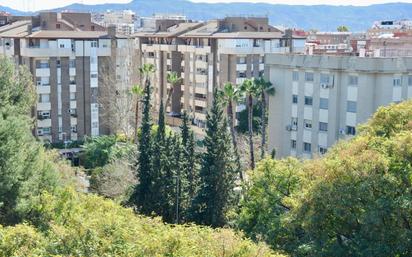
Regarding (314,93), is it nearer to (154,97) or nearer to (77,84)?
(77,84)

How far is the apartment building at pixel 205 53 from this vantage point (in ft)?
203

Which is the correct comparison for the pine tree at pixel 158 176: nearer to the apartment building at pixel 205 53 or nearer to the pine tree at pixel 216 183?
the pine tree at pixel 216 183

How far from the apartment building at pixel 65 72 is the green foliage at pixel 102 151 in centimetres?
471

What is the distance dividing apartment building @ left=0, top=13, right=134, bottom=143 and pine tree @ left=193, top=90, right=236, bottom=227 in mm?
24597

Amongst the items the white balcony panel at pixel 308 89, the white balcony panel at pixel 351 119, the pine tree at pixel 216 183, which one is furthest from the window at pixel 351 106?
the pine tree at pixel 216 183

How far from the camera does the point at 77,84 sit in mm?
56312

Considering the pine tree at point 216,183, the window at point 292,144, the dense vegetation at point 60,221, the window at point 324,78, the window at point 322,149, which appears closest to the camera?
the dense vegetation at point 60,221

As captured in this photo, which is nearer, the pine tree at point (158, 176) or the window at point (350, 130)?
the pine tree at point (158, 176)

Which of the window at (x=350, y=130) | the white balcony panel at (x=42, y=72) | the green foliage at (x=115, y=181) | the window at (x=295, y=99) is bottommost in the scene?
the green foliage at (x=115, y=181)

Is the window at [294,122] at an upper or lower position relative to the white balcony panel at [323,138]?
upper

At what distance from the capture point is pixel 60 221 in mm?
21297

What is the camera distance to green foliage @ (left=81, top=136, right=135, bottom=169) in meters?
48.2

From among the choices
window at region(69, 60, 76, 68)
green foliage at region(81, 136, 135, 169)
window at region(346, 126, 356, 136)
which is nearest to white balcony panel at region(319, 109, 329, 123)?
window at region(346, 126, 356, 136)

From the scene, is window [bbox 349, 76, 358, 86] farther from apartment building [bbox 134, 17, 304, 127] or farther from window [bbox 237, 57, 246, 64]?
window [bbox 237, 57, 246, 64]
